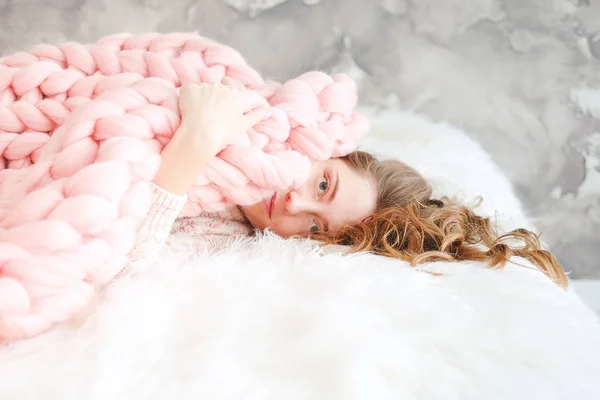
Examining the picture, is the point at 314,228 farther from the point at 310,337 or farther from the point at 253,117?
the point at 310,337

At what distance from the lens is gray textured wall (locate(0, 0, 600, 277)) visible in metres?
1.38

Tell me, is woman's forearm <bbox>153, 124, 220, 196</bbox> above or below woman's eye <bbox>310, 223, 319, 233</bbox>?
above

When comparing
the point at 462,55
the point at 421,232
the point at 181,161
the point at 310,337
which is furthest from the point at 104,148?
the point at 462,55

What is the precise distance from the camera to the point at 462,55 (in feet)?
4.59

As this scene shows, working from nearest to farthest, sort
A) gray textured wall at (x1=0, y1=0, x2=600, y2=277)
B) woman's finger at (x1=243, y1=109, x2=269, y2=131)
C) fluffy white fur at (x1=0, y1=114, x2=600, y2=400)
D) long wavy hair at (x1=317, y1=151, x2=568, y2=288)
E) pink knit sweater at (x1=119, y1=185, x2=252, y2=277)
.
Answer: fluffy white fur at (x1=0, y1=114, x2=600, y2=400) < pink knit sweater at (x1=119, y1=185, x2=252, y2=277) < woman's finger at (x1=243, y1=109, x2=269, y2=131) < long wavy hair at (x1=317, y1=151, x2=568, y2=288) < gray textured wall at (x1=0, y1=0, x2=600, y2=277)

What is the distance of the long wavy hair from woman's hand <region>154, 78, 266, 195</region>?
0.92ft

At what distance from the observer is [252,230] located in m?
1.11

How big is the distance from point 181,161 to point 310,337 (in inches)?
11.9

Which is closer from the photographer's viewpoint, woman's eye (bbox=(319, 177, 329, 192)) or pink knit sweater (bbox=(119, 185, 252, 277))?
pink knit sweater (bbox=(119, 185, 252, 277))

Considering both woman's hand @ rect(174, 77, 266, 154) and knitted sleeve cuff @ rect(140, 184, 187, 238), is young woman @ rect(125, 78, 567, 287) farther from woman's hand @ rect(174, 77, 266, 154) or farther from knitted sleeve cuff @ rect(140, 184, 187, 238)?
knitted sleeve cuff @ rect(140, 184, 187, 238)

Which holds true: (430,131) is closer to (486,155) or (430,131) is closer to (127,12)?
(486,155)

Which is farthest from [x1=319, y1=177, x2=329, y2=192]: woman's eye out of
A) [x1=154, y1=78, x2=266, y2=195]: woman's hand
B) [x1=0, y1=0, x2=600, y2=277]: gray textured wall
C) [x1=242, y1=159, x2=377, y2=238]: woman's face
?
[x1=0, y1=0, x2=600, y2=277]: gray textured wall

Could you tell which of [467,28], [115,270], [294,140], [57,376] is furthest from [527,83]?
[57,376]

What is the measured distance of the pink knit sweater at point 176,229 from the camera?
0.77m
